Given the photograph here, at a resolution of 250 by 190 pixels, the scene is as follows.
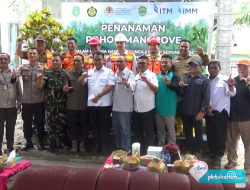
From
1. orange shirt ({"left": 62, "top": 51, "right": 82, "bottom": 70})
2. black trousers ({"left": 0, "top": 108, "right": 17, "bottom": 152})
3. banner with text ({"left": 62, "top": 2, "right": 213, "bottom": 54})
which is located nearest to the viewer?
black trousers ({"left": 0, "top": 108, "right": 17, "bottom": 152})

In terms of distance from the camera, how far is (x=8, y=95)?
213 inches

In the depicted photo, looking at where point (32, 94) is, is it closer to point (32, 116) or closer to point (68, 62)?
point (32, 116)

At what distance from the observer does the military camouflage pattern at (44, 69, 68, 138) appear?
18.0 feet

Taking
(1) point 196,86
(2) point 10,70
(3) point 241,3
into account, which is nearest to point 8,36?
(2) point 10,70

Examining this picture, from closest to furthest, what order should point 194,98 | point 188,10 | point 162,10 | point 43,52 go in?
point 194,98 → point 43,52 → point 188,10 → point 162,10

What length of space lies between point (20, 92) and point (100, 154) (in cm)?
158

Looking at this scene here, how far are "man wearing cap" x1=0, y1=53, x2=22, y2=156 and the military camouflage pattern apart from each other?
0.45m

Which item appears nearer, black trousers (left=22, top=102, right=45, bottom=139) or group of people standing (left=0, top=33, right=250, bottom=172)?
group of people standing (left=0, top=33, right=250, bottom=172)

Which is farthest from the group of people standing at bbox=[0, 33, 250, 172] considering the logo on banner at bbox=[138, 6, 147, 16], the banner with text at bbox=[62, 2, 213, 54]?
the logo on banner at bbox=[138, 6, 147, 16]

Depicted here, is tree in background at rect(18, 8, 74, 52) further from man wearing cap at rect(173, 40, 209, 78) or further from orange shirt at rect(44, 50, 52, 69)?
man wearing cap at rect(173, 40, 209, 78)

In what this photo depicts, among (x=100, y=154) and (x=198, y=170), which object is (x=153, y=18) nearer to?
(x=100, y=154)

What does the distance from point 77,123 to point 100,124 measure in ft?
1.27

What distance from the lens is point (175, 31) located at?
7406 millimetres

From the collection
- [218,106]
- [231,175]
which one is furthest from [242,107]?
[231,175]
